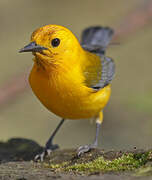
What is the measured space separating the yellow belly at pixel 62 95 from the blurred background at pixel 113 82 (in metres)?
3.25

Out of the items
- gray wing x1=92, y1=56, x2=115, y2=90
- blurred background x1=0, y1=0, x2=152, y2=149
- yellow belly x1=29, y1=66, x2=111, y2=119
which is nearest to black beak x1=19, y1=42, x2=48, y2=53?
yellow belly x1=29, y1=66, x2=111, y2=119

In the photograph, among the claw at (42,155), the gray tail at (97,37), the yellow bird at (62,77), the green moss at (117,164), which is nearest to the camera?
the green moss at (117,164)

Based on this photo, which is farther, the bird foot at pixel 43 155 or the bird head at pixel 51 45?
the bird foot at pixel 43 155

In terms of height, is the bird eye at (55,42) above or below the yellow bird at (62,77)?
above

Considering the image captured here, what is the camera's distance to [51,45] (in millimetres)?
6172

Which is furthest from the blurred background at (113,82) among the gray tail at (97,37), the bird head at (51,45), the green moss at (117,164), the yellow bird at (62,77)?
the green moss at (117,164)

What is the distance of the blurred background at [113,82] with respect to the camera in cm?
1087

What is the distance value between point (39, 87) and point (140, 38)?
10.3 meters

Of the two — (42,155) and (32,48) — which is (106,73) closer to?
(42,155)

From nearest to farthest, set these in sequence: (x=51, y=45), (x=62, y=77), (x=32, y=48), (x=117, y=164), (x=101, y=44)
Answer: (x=117, y=164), (x=32, y=48), (x=51, y=45), (x=62, y=77), (x=101, y=44)

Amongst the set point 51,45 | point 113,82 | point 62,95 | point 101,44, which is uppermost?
point 51,45

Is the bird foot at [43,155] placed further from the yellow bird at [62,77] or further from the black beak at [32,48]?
the black beak at [32,48]

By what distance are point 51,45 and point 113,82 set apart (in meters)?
7.54

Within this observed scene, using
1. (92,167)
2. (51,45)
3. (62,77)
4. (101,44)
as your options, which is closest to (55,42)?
(51,45)
